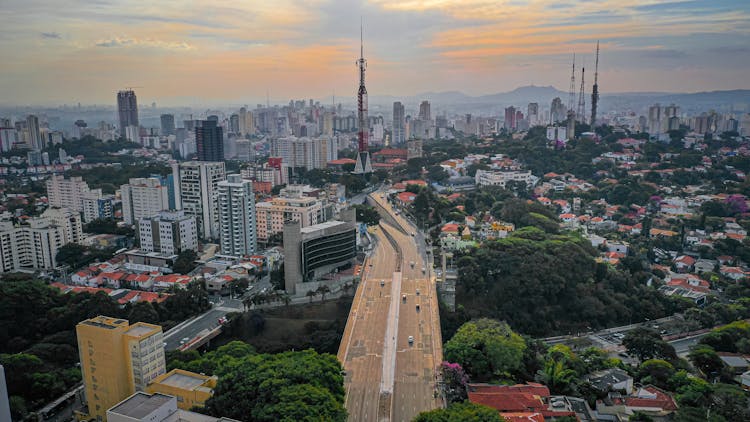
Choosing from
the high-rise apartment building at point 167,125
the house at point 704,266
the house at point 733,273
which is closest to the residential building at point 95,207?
the house at point 704,266

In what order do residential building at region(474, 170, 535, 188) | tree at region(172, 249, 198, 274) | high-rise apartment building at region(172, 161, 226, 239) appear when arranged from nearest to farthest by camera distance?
tree at region(172, 249, 198, 274)
high-rise apartment building at region(172, 161, 226, 239)
residential building at region(474, 170, 535, 188)

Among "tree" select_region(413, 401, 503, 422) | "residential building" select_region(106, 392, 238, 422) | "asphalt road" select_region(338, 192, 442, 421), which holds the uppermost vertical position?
"residential building" select_region(106, 392, 238, 422)

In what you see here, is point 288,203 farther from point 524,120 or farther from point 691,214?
point 524,120

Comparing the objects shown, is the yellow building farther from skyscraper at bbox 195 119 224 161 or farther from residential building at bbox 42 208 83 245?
skyscraper at bbox 195 119 224 161

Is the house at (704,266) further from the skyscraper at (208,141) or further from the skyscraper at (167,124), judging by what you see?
the skyscraper at (167,124)

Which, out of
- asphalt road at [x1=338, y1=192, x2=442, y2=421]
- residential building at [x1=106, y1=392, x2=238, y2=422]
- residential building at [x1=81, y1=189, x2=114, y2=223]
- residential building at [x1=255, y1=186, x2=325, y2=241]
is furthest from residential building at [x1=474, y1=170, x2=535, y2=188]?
residential building at [x1=106, y1=392, x2=238, y2=422]

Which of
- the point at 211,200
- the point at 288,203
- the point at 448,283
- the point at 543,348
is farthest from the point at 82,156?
the point at 543,348

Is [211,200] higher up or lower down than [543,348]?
higher up
